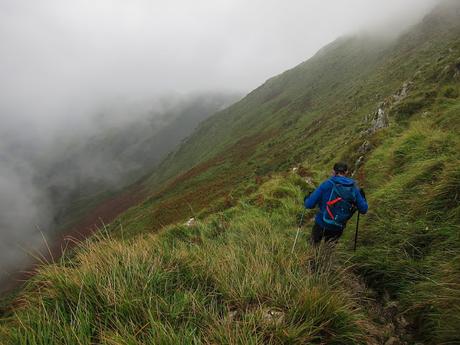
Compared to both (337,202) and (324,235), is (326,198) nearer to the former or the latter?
(337,202)

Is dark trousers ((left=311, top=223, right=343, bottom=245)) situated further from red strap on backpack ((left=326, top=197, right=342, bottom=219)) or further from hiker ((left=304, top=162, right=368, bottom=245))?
red strap on backpack ((left=326, top=197, right=342, bottom=219))

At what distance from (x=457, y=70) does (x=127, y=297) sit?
1492cm

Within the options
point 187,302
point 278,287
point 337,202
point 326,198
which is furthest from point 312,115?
point 187,302

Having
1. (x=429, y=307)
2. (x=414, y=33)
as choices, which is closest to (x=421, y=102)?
(x=429, y=307)

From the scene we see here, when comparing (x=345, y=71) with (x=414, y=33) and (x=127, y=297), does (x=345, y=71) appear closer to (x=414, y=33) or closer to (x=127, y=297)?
(x=414, y=33)

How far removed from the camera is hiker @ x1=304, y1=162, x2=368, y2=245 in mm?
5102

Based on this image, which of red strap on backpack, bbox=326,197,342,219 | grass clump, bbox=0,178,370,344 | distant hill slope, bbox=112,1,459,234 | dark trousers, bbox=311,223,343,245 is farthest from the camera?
distant hill slope, bbox=112,1,459,234

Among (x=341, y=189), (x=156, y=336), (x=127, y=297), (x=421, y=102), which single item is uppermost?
(x=127, y=297)

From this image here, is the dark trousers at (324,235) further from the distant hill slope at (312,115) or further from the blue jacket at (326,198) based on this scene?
the distant hill slope at (312,115)

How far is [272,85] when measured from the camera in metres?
99.8

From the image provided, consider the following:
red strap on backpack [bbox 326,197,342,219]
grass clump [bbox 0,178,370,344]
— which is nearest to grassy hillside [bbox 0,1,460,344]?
grass clump [bbox 0,178,370,344]

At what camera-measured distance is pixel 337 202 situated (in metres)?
5.12

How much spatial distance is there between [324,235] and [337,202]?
2.17 ft

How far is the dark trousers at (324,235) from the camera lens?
208 inches
